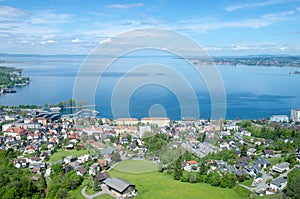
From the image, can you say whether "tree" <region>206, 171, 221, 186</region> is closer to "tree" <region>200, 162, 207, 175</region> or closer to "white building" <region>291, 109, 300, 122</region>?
"tree" <region>200, 162, 207, 175</region>

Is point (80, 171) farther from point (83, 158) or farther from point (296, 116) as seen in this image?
point (296, 116)

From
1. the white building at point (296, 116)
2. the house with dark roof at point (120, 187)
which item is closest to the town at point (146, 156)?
the house with dark roof at point (120, 187)

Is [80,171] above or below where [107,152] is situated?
below

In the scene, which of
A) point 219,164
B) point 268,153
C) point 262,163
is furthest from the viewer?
point 268,153

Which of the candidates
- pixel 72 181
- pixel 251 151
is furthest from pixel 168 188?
pixel 251 151

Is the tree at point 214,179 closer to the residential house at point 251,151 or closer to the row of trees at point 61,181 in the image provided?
the residential house at point 251,151

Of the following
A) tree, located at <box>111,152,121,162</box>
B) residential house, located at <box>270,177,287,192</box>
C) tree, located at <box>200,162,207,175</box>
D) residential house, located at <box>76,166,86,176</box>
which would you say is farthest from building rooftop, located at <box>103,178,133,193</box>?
residential house, located at <box>270,177,287,192</box>
